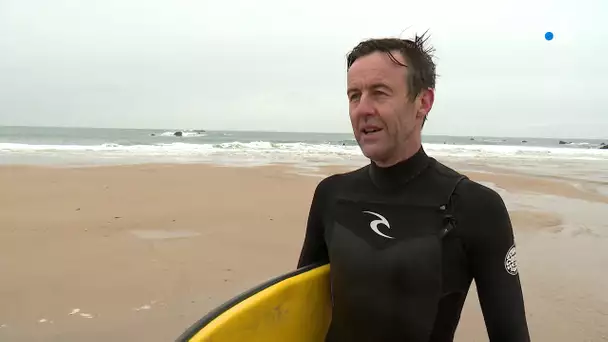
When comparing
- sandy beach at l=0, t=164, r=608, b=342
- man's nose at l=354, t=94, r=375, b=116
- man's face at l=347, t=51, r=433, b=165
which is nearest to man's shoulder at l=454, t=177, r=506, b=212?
man's face at l=347, t=51, r=433, b=165

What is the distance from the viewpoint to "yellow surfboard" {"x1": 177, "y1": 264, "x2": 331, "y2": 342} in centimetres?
146

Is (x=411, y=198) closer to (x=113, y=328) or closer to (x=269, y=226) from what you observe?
(x=113, y=328)

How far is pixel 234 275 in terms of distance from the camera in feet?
14.0

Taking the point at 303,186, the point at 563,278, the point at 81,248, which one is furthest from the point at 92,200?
the point at 563,278

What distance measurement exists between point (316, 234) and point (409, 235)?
46cm

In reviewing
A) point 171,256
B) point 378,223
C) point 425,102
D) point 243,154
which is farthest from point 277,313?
point 243,154

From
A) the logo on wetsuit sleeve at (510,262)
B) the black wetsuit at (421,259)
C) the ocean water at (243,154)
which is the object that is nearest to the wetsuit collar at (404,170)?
the black wetsuit at (421,259)

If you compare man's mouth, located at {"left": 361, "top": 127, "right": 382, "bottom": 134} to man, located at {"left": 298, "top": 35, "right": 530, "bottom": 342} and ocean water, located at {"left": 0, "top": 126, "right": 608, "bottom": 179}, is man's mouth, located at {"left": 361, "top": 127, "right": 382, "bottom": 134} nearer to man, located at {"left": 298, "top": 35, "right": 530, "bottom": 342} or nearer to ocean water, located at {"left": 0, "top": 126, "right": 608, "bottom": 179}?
man, located at {"left": 298, "top": 35, "right": 530, "bottom": 342}

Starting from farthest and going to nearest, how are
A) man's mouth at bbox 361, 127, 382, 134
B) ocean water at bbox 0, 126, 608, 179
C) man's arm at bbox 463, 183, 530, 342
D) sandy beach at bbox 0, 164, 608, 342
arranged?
ocean water at bbox 0, 126, 608, 179 → sandy beach at bbox 0, 164, 608, 342 → man's mouth at bbox 361, 127, 382, 134 → man's arm at bbox 463, 183, 530, 342

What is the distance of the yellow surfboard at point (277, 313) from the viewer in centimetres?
146

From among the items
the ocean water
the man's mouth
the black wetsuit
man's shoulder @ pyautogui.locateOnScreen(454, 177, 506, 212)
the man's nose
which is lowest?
the ocean water

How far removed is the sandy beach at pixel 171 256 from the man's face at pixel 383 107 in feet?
7.20

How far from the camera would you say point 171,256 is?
15.4ft

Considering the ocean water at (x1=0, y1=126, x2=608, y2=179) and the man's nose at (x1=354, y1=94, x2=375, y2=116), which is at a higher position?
the man's nose at (x1=354, y1=94, x2=375, y2=116)
